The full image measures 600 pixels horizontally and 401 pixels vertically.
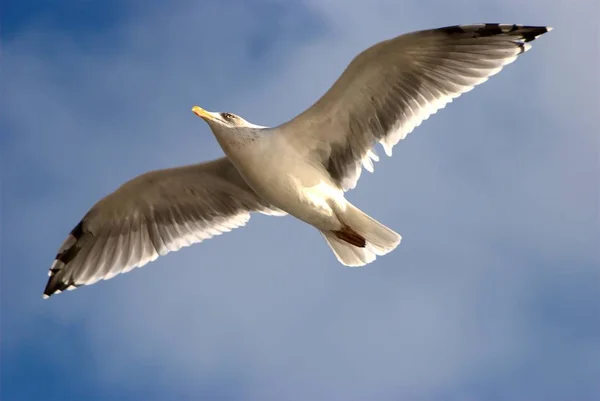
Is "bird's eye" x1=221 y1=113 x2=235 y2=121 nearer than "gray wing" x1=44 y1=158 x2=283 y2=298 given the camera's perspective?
Yes

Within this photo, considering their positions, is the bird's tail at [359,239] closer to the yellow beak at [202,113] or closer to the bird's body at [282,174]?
the bird's body at [282,174]

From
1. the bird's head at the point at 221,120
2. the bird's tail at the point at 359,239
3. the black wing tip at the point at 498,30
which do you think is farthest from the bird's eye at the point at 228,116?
the black wing tip at the point at 498,30

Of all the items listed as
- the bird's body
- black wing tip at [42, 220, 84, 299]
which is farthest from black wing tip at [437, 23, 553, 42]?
black wing tip at [42, 220, 84, 299]

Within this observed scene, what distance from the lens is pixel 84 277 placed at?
22.6 feet

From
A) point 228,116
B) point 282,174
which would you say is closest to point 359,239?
point 282,174

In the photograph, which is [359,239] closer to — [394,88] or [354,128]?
[354,128]

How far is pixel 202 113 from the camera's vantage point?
5.91 metres

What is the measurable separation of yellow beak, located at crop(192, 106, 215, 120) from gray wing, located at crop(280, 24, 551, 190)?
49 centimetres

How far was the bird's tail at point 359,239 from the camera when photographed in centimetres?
600

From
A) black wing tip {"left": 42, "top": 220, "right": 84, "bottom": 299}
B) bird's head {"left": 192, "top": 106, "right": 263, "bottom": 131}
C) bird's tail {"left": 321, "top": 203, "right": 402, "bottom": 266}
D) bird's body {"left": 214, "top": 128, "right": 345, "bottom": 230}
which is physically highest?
bird's head {"left": 192, "top": 106, "right": 263, "bottom": 131}

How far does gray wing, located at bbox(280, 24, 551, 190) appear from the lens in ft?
18.9

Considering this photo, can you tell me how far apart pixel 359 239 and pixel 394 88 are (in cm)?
104

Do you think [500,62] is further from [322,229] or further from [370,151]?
[322,229]

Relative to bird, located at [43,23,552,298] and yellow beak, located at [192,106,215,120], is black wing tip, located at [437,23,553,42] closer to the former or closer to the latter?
bird, located at [43,23,552,298]
